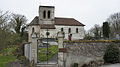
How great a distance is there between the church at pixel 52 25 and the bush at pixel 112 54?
25737mm

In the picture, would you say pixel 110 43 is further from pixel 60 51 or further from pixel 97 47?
pixel 60 51

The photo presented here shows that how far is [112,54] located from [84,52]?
9.25 feet

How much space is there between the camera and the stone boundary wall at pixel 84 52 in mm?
13249

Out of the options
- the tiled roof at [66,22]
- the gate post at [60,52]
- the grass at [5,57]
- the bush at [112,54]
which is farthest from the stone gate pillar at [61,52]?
the tiled roof at [66,22]

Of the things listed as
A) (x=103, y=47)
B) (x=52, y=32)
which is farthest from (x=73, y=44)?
(x=52, y=32)

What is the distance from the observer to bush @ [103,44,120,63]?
Result: 46.8 ft

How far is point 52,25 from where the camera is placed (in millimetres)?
42219

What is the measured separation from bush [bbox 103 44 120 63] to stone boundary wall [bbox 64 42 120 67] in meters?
0.43

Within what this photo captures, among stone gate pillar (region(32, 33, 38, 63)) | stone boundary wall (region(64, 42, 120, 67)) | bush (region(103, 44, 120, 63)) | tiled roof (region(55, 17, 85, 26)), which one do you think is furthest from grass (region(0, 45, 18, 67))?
tiled roof (region(55, 17, 85, 26))

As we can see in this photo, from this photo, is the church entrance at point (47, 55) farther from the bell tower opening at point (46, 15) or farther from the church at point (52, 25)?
the bell tower opening at point (46, 15)

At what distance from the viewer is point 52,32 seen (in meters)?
40.8

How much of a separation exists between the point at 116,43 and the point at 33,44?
8.89m

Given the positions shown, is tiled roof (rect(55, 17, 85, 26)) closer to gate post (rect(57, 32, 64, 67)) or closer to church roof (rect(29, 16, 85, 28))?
church roof (rect(29, 16, 85, 28))

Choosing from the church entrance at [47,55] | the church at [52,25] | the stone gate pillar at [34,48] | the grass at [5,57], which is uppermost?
the church at [52,25]
